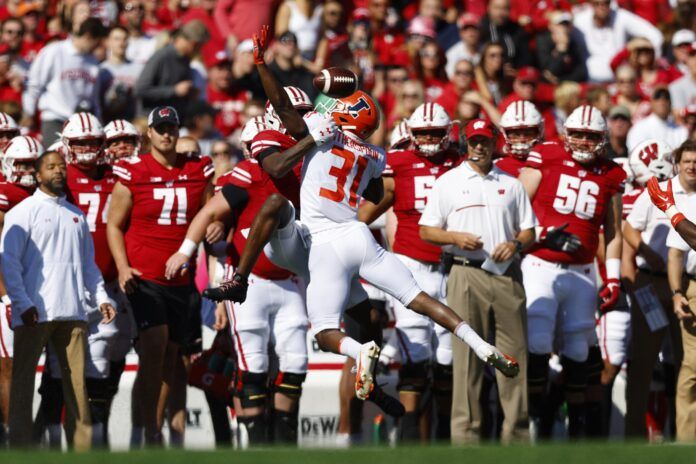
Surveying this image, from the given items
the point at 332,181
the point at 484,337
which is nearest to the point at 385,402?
the point at 332,181

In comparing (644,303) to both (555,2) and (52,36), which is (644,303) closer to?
(555,2)

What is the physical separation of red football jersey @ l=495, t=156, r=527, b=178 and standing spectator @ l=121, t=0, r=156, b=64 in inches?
231

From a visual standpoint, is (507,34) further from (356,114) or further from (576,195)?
(356,114)

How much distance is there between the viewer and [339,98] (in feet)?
30.7

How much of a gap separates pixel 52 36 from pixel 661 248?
8.03m

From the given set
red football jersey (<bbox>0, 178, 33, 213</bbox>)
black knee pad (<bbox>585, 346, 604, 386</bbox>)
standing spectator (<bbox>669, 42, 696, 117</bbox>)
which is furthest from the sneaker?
standing spectator (<bbox>669, 42, 696, 117</bbox>)

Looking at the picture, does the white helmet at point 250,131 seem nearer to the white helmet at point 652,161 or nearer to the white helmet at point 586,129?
the white helmet at point 586,129

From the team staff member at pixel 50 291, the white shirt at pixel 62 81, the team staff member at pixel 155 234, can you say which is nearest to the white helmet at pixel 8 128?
the team staff member at pixel 155 234

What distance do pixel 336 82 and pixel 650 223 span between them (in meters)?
3.31

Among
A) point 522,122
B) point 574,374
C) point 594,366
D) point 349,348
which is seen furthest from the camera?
point 522,122

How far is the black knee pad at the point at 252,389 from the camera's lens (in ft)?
34.0

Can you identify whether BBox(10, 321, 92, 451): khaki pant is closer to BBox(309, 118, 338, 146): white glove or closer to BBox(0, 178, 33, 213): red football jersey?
BBox(0, 178, 33, 213): red football jersey

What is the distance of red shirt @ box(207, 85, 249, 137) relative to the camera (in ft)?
49.9

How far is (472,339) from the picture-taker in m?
9.00
